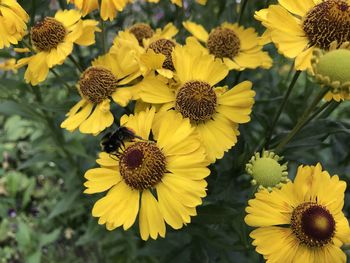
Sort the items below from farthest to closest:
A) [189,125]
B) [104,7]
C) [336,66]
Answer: [104,7]
[189,125]
[336,66]

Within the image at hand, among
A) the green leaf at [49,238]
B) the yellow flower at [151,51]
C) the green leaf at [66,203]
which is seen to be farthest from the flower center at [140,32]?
the green leaf at [49,238]

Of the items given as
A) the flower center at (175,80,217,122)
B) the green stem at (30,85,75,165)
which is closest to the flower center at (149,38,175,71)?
Answer: the flower center at (175,80,217,122)

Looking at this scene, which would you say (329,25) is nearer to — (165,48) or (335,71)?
(335,71)

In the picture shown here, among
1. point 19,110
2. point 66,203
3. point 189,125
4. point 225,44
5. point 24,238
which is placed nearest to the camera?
point 189,125

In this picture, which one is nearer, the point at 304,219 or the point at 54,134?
the point at 304,219

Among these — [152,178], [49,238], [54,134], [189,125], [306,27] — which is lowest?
[49,238]

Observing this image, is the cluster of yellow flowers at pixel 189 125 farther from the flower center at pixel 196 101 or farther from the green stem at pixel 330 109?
the green stem at pixel 330 109

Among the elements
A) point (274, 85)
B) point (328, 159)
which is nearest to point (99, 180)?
point (274, 85)

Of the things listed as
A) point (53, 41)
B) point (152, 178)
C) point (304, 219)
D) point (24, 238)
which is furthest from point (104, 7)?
point (24, 238)

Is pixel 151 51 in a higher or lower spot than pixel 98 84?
higher
